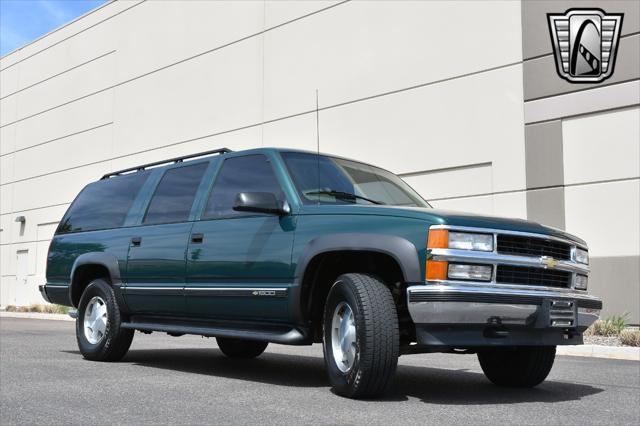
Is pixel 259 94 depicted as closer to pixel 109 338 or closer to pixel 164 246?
pixel 109 338

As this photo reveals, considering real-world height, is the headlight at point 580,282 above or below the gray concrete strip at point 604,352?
above

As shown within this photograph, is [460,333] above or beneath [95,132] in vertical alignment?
beneath

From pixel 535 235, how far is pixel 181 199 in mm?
3554

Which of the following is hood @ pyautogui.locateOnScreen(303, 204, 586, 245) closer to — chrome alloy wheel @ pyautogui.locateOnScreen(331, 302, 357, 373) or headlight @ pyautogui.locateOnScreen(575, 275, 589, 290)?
headlight @ pyautogui.locateOnScreen(575, 275, 589, 290)

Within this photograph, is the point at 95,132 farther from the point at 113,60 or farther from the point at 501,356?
the point at 501,356

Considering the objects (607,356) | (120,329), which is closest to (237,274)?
(120,329)

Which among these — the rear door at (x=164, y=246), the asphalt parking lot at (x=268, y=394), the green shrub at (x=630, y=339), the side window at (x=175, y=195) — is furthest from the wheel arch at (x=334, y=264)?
the green shrub at (x=630, y=339)

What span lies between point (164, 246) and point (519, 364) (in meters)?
3.49

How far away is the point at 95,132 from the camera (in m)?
29.8

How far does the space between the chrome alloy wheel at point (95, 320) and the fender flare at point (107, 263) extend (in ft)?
0.87

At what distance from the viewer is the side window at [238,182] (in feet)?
22.3

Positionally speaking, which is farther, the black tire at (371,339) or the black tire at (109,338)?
the black tire at (109,338)

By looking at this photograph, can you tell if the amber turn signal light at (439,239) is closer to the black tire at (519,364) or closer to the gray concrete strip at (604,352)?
the black tire at (519,364)

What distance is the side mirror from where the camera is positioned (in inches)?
240
